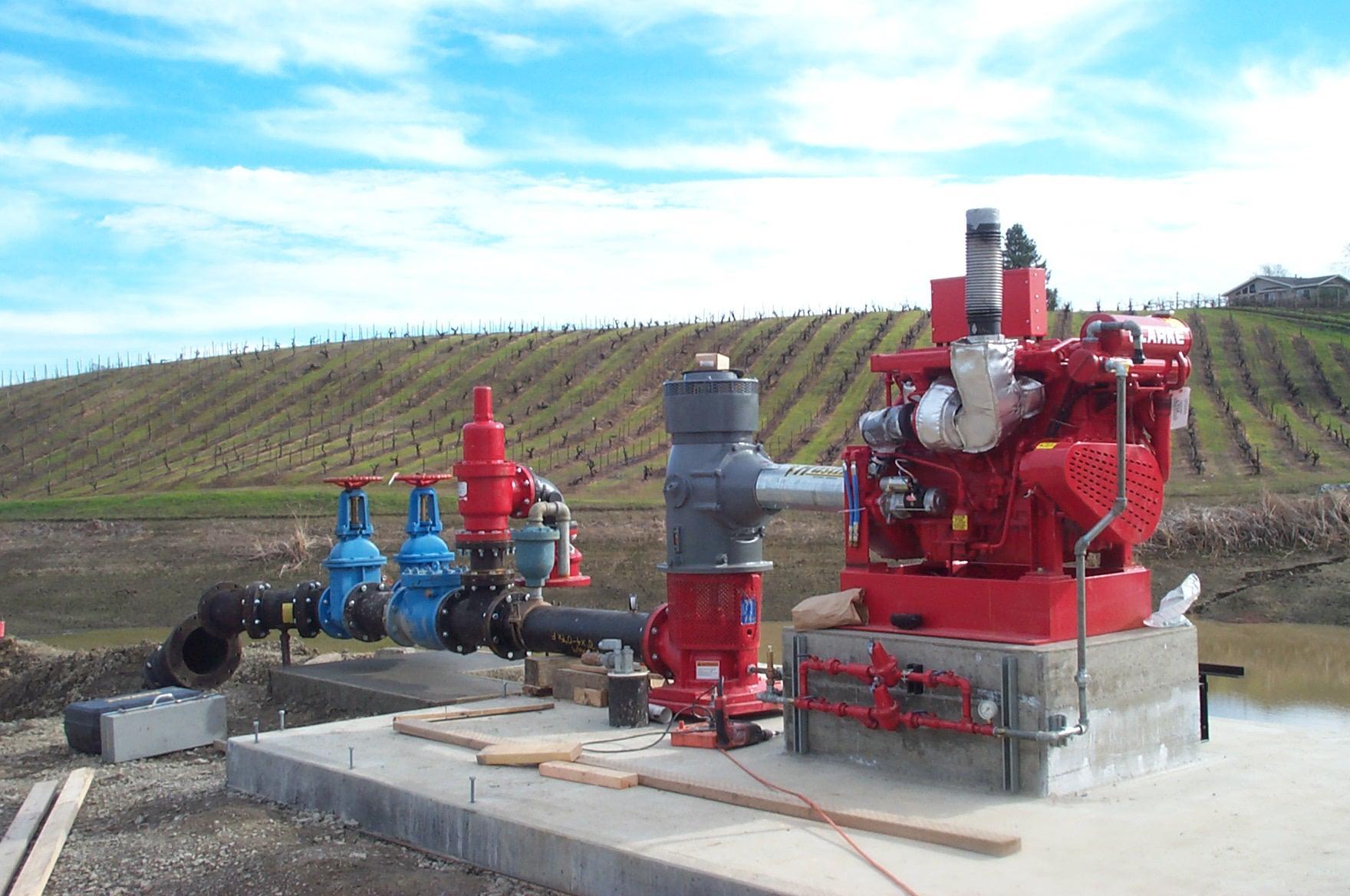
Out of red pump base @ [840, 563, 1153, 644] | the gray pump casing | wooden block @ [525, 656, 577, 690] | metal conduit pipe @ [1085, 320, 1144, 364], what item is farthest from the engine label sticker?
wooden block @ [525, 656, 577, 690]

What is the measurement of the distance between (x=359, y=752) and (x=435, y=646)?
3897 mm

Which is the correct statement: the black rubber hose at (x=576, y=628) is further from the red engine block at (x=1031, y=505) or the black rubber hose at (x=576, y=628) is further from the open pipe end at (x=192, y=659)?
the open pipe end at (x=192, y=659)

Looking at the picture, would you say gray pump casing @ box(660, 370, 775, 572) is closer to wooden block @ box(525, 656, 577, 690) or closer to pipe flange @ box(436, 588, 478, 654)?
wooden block @ box(525, 656, 577, 690)

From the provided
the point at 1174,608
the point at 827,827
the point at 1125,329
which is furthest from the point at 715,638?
the point at 1125,329

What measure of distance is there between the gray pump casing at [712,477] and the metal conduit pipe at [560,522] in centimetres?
271

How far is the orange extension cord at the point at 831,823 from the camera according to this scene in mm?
5508

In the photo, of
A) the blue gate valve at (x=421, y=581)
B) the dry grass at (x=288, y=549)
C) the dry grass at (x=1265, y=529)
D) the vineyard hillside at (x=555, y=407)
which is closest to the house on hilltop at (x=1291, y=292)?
the vineyard hillside at (x=555, y=407)

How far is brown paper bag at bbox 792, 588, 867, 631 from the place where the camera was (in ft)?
24.8

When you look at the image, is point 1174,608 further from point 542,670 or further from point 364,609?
point 364,609

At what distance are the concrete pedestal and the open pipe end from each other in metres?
9.08

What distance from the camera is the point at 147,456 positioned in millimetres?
47875

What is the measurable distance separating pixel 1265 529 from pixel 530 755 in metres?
17.7

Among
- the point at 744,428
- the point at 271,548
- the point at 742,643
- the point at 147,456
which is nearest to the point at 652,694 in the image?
the point at 742,643

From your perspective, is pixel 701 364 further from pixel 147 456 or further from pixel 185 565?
pixel 147 456
